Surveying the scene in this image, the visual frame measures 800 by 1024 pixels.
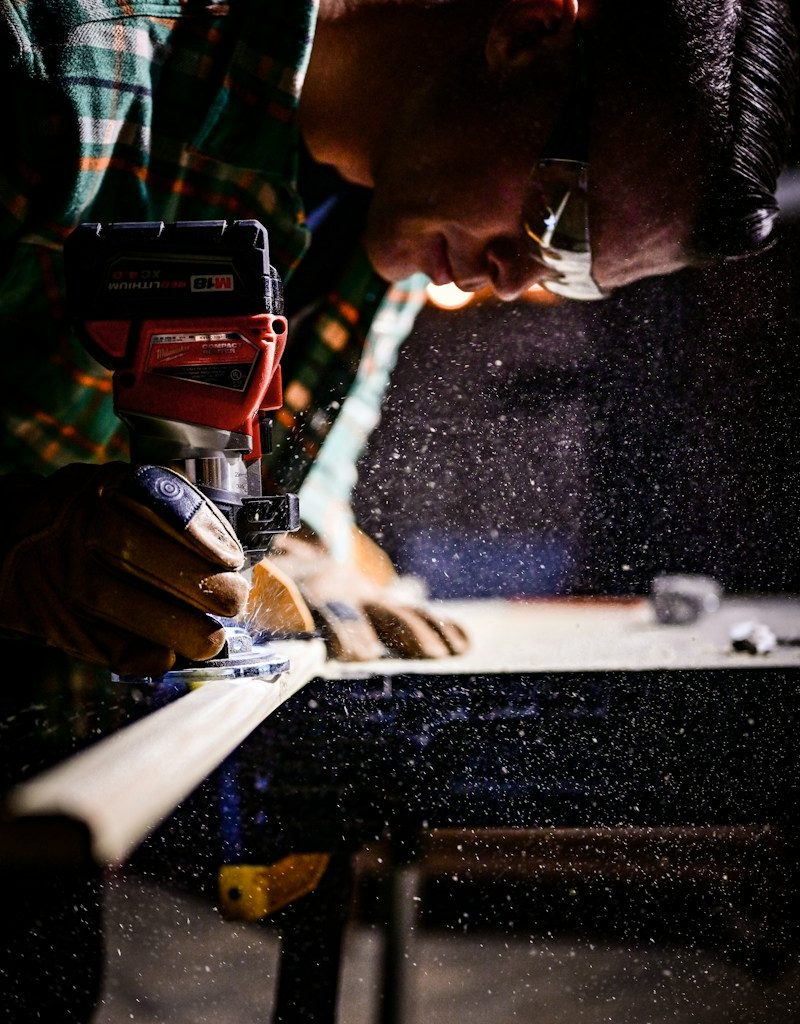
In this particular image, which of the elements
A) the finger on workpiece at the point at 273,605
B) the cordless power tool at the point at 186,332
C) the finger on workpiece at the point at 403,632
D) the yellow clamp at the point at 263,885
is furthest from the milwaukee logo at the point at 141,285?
the yellow clamp at the point at 263,885

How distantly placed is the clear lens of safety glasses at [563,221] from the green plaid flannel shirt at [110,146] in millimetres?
233

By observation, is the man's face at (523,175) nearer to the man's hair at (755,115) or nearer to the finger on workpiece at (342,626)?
the man's hair at (755,115)

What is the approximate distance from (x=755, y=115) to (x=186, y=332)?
537 mm

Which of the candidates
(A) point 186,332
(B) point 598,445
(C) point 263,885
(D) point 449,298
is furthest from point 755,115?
(C) point 263,885

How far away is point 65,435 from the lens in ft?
2.53

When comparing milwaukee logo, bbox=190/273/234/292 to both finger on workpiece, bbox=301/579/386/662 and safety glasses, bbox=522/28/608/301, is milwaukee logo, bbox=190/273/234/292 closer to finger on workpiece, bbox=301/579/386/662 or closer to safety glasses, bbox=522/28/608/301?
safety glasses, bbox=522/28/608/301

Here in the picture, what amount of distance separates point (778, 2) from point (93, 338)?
2.19ft

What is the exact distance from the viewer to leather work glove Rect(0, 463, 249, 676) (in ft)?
1.60

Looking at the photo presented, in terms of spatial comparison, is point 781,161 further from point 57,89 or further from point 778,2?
point 57,89

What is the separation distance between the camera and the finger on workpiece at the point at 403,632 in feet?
3.52

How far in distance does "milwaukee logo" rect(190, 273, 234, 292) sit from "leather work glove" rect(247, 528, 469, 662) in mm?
415

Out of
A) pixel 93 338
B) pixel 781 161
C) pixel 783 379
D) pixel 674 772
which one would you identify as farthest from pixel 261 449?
pixel 783 379

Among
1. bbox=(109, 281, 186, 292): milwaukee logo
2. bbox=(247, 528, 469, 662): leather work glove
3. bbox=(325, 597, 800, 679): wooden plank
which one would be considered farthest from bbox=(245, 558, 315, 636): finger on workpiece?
bbox=(109, 281, 186, 292): milwaukee logo

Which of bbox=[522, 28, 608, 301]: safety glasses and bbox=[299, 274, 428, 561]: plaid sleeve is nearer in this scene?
bbox=[522, 28, 608, 301]: safety glasses
